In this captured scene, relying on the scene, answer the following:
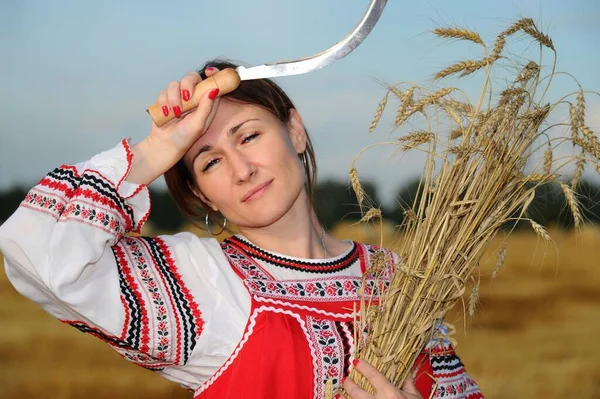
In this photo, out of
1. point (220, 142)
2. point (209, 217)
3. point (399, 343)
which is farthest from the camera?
point (209, 217)

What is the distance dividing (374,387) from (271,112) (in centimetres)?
66

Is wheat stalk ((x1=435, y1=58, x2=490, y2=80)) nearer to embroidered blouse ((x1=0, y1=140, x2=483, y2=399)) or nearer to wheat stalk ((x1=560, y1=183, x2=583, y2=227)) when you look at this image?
wheat stalk ((x1=560, y1=183, x2=583, y2=227))

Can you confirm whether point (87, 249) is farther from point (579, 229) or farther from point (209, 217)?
point (579, 229)

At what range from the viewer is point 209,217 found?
1986 millimetres

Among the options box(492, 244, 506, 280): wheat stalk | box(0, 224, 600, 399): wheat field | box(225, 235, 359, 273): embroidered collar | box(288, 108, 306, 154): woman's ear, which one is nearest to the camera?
box(492, 244, 506, 280): wheat stalk

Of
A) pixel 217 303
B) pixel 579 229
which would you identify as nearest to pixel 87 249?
pixel 217 303

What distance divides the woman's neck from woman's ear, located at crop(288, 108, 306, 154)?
0.11 m

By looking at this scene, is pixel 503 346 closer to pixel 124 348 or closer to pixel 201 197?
pixel 201 197

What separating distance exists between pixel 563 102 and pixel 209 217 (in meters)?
0.87

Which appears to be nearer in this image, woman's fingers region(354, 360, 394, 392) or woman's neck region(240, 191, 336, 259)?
woman's fingers region(354, 360, 394, 392)

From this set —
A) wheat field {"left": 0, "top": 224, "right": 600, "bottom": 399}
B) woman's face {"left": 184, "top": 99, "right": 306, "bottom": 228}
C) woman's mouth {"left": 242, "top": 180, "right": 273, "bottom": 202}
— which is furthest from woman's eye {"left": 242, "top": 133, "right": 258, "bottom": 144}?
wheat field {"left": 0, "top": 224, "right": 600, "bottom": 399}

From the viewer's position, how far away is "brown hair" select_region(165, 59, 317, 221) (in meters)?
1.84

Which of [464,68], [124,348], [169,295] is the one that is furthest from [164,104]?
[464,68]

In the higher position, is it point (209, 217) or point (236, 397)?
point (209, 217)
